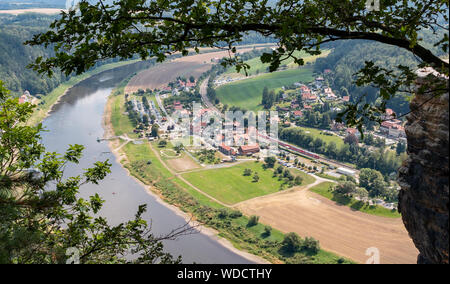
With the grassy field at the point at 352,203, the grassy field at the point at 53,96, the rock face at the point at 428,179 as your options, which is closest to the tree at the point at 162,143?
the grassy field at the point at 53,96

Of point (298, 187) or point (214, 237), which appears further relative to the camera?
point (298, 187)

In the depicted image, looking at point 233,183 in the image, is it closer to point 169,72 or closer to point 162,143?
point 162,143

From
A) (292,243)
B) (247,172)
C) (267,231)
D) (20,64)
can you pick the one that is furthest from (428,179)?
(20,64)

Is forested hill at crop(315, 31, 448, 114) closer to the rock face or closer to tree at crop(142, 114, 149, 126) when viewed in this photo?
tree at crop(142, 114, 149, 126)

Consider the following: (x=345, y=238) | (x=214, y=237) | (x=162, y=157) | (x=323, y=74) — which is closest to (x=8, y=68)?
(x=162, y=157)

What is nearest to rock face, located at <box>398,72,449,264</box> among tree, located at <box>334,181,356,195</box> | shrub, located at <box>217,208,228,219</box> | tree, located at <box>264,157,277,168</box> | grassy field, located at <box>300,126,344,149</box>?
shrub, located at <box>217,208,228,219</box>
